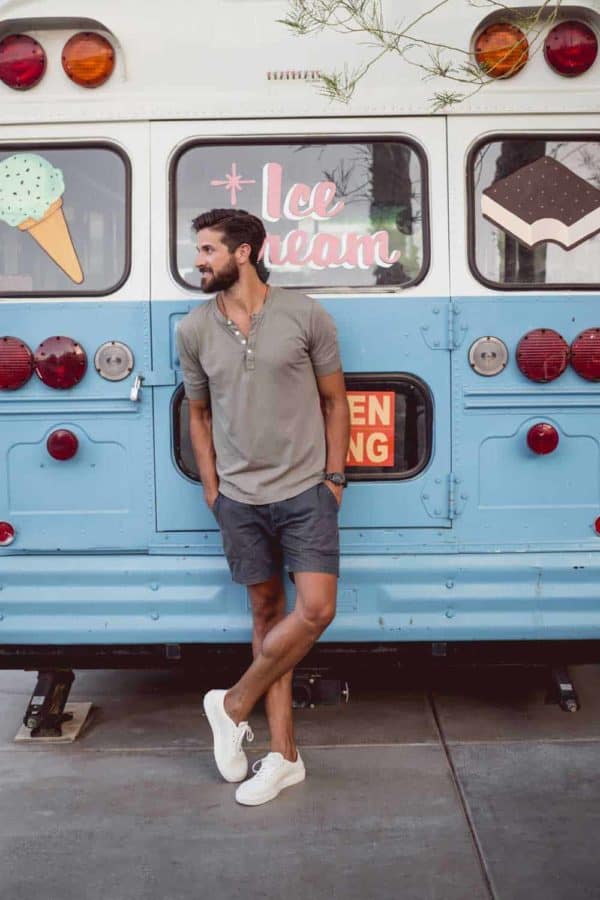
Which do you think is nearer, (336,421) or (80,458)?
(336,421)

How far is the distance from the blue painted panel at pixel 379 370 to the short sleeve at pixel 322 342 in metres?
0.21

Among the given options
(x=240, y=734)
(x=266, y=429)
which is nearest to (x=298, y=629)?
(x=240, y=734)

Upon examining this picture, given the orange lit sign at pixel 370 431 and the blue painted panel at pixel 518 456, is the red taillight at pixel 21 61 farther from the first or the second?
the blue painted panel at pixel 518 456

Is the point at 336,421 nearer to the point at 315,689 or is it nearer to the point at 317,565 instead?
the point at 317,565

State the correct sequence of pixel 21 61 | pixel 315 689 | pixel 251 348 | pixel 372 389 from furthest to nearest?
pixel 315 689 < pixel 372 389 < pixel 21 61 < pixel 251 348

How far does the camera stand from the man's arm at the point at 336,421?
12.1 feet

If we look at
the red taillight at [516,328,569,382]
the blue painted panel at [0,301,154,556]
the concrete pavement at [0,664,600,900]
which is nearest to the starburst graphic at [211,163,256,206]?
the blue painted panel at [0,301,154,556]

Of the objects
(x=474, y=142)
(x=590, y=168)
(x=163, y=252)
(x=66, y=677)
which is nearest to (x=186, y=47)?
(x=163, y=252)

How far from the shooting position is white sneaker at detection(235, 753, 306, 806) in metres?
3.68

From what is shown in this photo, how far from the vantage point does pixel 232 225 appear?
3.63m

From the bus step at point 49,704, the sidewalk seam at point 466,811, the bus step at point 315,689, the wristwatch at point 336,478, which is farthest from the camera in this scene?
the bus step at point 49,704

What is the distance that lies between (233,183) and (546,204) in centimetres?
108

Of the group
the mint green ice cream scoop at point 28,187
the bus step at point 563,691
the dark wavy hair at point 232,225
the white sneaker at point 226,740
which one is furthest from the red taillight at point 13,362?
the bus step at point 563,691

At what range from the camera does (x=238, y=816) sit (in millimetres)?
3609
